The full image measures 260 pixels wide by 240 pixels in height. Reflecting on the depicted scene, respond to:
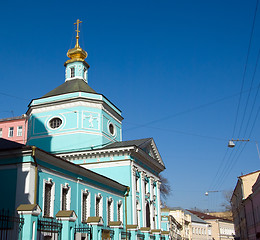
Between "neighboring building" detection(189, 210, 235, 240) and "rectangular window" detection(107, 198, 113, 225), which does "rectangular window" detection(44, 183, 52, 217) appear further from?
"neighboring building" detection(189, 210, 235, 240)

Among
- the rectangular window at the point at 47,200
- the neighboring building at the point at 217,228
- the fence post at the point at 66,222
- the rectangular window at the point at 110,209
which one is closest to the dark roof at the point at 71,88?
the rectangular window at the point at 110,209

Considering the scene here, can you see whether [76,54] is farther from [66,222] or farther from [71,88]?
[66,222]

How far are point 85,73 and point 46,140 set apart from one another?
7971mm

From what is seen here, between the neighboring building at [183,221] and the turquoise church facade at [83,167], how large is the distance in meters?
18.6

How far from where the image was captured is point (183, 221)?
47.8 m

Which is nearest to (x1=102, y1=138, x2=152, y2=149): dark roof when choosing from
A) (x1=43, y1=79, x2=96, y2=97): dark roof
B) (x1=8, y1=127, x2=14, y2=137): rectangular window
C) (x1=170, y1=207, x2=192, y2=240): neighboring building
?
(x1=43, y1=79, x2=96, y2=97): dark roof

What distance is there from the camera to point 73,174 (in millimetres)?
17766

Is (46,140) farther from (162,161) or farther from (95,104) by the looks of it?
(162,161)

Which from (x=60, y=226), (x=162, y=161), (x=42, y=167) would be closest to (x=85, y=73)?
(x=162, y=161)

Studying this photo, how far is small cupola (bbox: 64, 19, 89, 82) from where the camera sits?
30692 millimetres

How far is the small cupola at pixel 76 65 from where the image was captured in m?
30.7

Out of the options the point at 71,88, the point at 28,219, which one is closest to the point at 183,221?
the point at 71,88

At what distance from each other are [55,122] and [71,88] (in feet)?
10.6

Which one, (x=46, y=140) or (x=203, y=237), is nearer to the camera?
(x=46, y=140)
